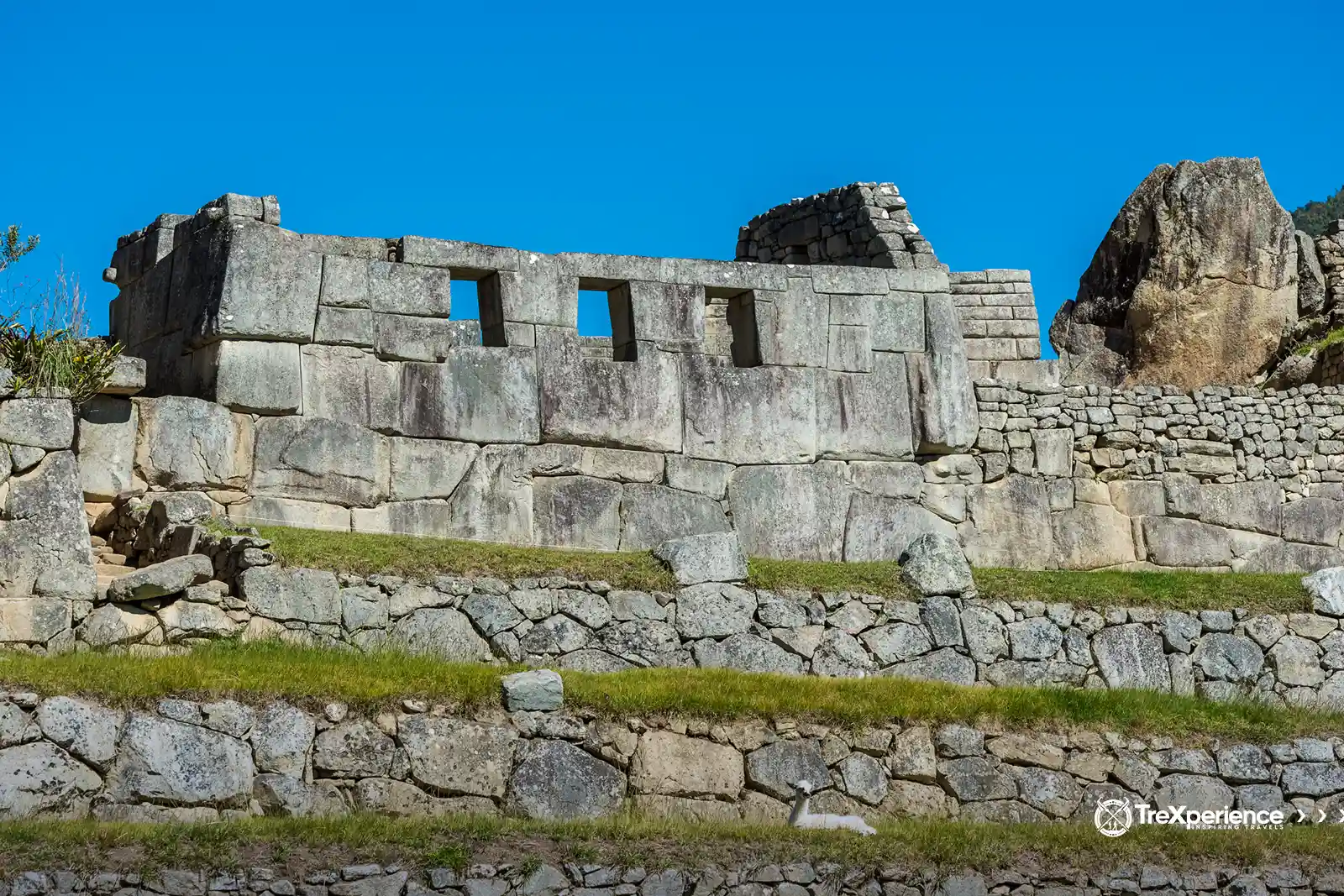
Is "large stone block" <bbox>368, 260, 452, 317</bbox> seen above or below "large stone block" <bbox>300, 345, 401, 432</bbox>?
above

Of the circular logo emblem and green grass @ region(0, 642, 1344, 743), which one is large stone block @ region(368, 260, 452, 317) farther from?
the circular logo emblem

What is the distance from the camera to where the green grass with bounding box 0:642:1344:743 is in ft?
35.2

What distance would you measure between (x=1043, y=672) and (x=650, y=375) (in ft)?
13.8

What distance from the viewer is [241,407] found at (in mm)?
14703

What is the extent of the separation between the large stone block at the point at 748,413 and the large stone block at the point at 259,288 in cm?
330

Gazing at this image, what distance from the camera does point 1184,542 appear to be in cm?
1778

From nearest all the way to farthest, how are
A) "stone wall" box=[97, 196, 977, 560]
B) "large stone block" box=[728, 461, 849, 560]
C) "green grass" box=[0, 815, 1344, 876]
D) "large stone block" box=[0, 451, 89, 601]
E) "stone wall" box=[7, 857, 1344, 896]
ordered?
1. "stone wall" box=[7, 857, 1344, 896]
2. "green grass" box=[0, 815, 1344, 876]
3. "large stone block" box=[0, 451, 89, 601]
4. "stone wall" box=[97, 196, 977, 560]
5. "large stone block" box=[728, 461, 849, 560]

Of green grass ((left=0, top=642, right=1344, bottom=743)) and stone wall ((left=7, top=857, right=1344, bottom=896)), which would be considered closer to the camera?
stone wall ((left=7, top=857, right=1344, bottom=896))

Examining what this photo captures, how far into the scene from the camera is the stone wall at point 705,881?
30.0 feet

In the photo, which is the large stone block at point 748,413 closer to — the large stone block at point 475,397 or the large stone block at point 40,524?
the large stone block at point 475,397

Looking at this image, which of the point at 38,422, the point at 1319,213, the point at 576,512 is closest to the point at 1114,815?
the point at 576,512

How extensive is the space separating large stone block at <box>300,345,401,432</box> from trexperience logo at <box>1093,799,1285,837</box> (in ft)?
20.8

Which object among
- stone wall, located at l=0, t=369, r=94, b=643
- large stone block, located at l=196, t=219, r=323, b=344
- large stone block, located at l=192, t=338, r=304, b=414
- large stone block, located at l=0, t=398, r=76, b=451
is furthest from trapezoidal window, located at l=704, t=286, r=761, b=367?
stone wall, located at l=0, t=369, r=94, b=643

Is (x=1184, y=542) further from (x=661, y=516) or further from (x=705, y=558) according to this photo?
(x=705, y=558)
